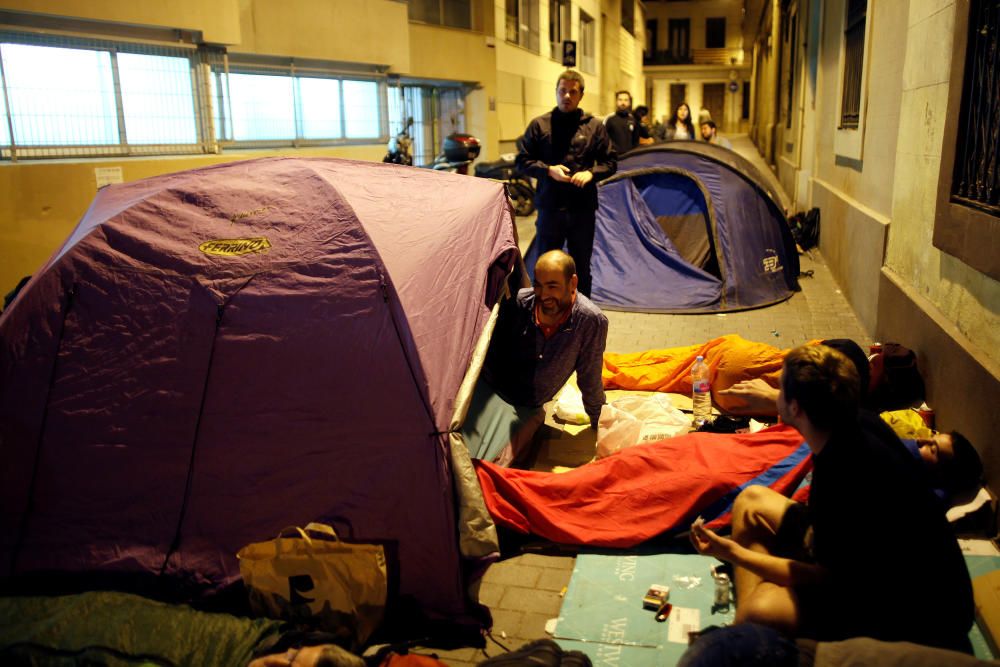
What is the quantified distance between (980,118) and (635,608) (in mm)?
2959

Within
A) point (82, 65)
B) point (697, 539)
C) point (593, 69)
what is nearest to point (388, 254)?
point (697, 539)

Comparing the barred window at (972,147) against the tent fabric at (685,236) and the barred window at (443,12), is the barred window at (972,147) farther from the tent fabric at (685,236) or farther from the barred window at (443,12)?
the barred window at (443,12)

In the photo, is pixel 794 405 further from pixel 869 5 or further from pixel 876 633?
pixel 869 5

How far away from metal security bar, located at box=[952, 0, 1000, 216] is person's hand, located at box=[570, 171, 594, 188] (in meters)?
2.73

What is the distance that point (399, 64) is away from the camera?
588 inches

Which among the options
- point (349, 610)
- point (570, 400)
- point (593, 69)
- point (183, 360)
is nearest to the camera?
point (349, 610)

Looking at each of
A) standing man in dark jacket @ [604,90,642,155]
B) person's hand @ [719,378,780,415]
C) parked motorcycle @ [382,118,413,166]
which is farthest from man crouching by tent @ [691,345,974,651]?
parked motorcycle @ [382,118,413,166]

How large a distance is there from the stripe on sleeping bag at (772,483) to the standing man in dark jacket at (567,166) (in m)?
3.33

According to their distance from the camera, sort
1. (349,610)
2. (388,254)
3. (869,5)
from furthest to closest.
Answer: (869,5) → (388,254) → (349,610)

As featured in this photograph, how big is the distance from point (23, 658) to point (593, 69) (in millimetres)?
30915

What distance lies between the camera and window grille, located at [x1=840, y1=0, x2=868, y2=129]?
29.1 feet

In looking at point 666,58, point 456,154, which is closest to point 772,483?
point 456,154

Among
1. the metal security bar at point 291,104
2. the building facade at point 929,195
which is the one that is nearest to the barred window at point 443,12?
the metal security bar at point 291,104

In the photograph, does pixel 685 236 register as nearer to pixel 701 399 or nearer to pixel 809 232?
pixel 701 399
